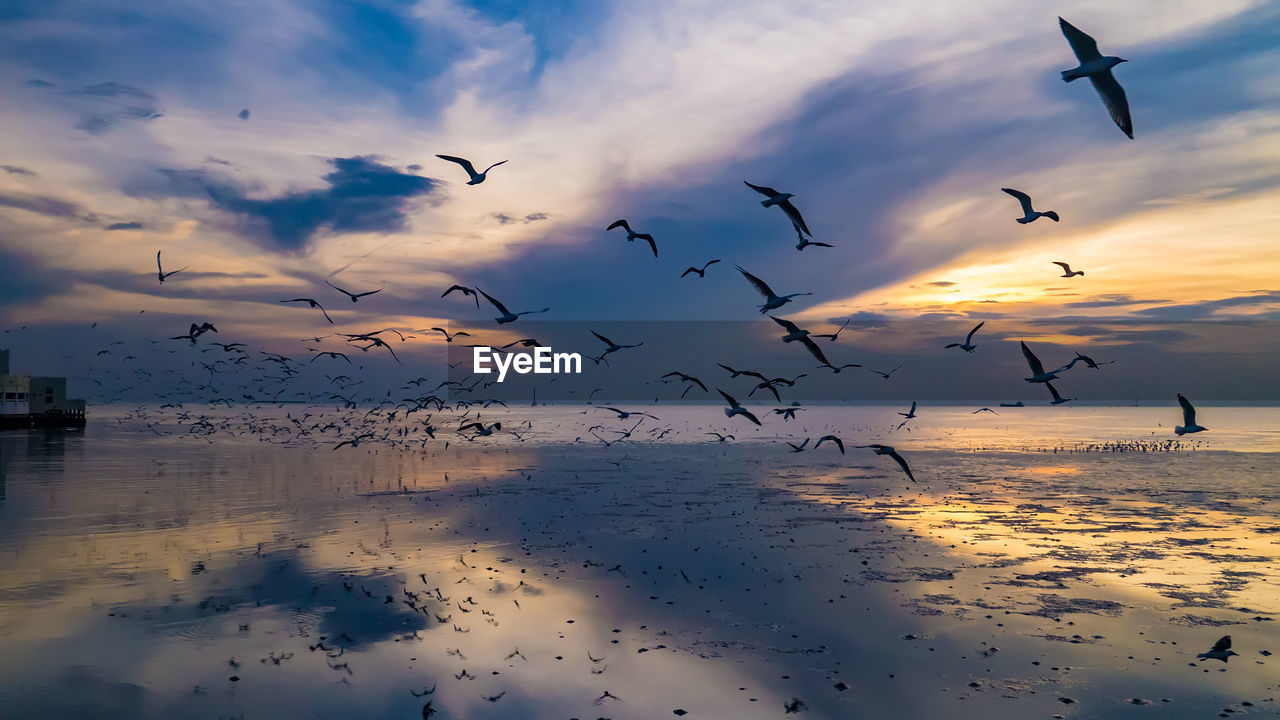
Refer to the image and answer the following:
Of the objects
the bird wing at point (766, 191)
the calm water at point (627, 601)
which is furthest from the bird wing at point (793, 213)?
the calm water at point (627, 601)

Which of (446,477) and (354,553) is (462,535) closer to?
(354,553)

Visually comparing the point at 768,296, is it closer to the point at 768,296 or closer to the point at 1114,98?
the point at 768,296

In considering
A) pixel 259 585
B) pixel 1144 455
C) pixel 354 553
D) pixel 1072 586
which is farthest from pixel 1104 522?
pixel 1144 455

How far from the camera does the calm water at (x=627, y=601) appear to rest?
11828mm

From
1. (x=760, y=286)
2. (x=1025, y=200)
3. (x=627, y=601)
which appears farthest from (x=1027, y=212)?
(x=627, y=601)

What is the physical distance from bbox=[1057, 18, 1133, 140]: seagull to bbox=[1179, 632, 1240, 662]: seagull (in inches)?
354

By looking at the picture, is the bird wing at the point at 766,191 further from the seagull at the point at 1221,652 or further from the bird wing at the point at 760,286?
the seagull at the point at 1221,652

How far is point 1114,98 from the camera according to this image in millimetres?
13711

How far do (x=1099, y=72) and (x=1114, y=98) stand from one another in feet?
2.23

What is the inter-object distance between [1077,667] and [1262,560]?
43.4ft

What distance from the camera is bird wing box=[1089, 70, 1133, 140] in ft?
44.3

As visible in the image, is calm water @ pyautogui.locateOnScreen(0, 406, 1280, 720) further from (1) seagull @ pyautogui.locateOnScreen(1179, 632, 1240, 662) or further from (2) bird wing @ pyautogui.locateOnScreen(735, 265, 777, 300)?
(2) bird wing @ pyautogui.locateOnScreen(735, 265, 777, 300)

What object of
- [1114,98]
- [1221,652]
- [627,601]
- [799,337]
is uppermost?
[1114,98]

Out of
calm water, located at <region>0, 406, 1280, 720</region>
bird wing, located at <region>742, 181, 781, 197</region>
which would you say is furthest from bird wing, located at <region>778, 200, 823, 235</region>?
calm water, located at <region>0, 406, 1280, 720</region>
